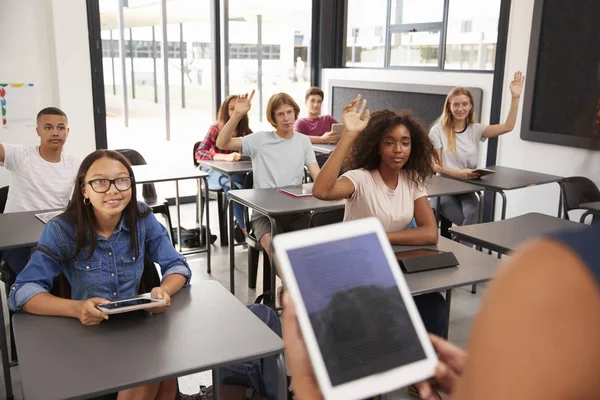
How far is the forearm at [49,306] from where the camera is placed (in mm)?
A: 1799

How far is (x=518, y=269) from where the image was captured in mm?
411

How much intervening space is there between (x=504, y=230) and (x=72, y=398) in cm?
217

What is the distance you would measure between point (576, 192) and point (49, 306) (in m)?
3.38

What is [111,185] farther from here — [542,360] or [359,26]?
[359,26]

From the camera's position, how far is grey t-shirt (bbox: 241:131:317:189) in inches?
152

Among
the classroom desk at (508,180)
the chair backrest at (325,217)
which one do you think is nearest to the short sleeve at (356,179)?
the chair backrest at (325,217)

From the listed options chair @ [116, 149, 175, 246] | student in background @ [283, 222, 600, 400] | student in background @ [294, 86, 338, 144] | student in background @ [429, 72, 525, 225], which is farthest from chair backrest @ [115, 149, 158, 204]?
student in background @ [283, 222, 600, 400]

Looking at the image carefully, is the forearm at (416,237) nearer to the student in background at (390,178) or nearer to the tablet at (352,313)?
the student in background at (390,178)

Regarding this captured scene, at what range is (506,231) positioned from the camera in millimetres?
2832

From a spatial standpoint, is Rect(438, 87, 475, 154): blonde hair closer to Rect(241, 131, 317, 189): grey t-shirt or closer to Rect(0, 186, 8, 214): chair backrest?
Rect(241, 131, 317, 189): grey t-shirt

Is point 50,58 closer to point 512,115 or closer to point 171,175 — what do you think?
point 171,175

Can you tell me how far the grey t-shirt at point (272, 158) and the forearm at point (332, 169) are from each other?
1.30m

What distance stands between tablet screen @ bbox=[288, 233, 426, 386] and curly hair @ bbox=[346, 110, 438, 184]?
5.92 feet

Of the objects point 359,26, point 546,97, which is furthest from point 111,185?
point 359,26
